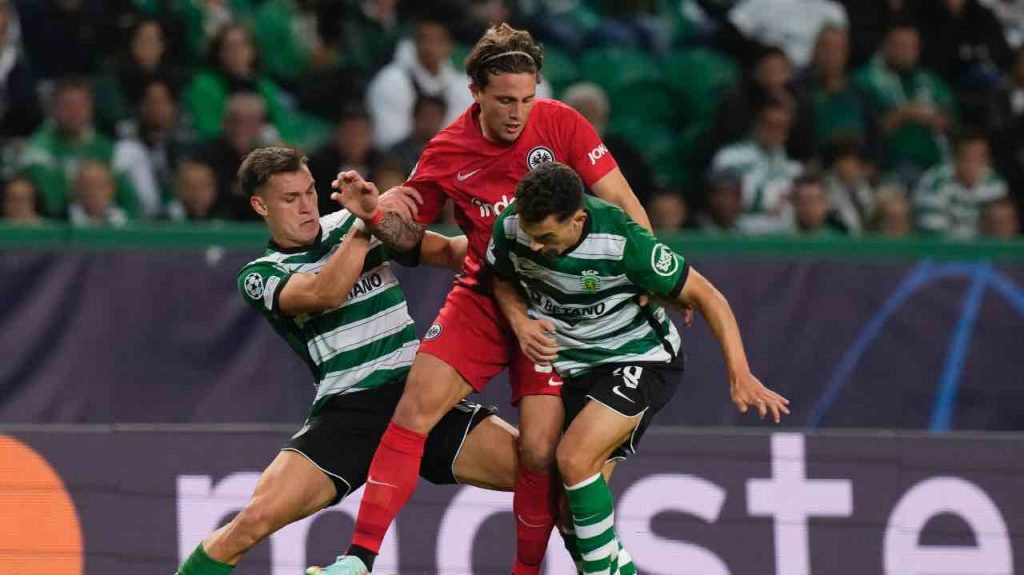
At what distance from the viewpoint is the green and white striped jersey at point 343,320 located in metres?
6.18

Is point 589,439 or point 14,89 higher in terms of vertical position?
point 14,89

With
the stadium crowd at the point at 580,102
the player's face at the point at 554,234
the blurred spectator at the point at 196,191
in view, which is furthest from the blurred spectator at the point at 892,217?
the player's face at the point at 554,234

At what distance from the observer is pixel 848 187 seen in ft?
34.8

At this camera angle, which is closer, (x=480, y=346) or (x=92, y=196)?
(x=480, y=346)

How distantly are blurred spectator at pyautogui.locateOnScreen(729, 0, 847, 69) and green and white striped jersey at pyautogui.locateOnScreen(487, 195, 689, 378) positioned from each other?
20.3ft

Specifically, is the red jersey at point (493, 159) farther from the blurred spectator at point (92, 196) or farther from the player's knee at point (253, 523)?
the blurred spectator at point (92, 196)

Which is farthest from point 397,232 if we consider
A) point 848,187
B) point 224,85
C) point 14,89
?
point 848,187

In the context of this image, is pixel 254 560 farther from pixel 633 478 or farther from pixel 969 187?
pixel 969 187

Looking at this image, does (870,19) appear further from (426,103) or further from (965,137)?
(426,103)

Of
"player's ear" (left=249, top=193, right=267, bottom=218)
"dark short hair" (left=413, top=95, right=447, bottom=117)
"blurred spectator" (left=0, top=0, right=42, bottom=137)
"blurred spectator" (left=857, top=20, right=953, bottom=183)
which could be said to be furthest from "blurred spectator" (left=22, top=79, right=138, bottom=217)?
"blurred spectator" (left=857, top=20, right=953, bottom=183)

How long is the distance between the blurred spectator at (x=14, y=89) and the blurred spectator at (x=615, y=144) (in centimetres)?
306

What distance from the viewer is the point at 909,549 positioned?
6.74 m

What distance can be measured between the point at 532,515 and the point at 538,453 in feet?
0.81

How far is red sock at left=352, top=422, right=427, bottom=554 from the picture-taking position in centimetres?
592
